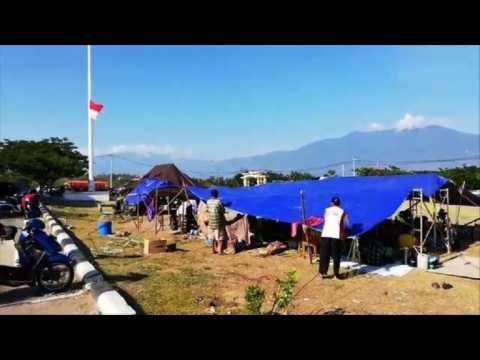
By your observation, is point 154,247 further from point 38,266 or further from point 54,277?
point 38,266

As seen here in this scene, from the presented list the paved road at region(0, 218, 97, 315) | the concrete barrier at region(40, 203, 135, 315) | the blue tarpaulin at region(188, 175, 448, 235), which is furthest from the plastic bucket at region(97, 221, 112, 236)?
the paved road at region(0, 218, 97, 315)

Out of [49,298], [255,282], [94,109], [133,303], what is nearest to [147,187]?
[255,282]

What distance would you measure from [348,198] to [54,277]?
6961mm

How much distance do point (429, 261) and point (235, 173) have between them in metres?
33.7

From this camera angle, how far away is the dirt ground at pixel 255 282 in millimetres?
6684

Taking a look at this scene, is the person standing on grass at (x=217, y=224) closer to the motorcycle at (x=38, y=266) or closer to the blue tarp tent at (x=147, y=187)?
the motorcycle at (x=38, y=266)

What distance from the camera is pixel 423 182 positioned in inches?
438

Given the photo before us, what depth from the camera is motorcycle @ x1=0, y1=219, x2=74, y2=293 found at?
22.2 feet

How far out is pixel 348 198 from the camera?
36.8 ft

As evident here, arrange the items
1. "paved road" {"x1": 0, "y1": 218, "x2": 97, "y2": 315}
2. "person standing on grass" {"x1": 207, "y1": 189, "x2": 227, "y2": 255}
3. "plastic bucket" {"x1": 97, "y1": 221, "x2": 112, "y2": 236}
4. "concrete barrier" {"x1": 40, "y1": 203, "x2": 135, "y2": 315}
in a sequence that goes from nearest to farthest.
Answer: "concrete barrier" {"x1": 40, "y1": 203, "x2": 135, "y2": 315} → "paved road" {"x1": 0, "y1": 218, "x2": 97, "y2": 315} → "person standing on grass" {"x1": 207, "y1": 189, "x2": 227, "y2": 255} → "plastic bucket" {"x1": 97, "y1": 221, "x2": 112, "y2": 236}

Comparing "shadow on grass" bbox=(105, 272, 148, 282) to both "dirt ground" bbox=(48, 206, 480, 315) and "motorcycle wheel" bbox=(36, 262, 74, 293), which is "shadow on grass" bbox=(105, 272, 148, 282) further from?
"motorcycle wheel" bbox=(36, 262, 74, 293)

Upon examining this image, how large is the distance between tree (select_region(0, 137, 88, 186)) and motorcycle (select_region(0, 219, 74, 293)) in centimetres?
3380
